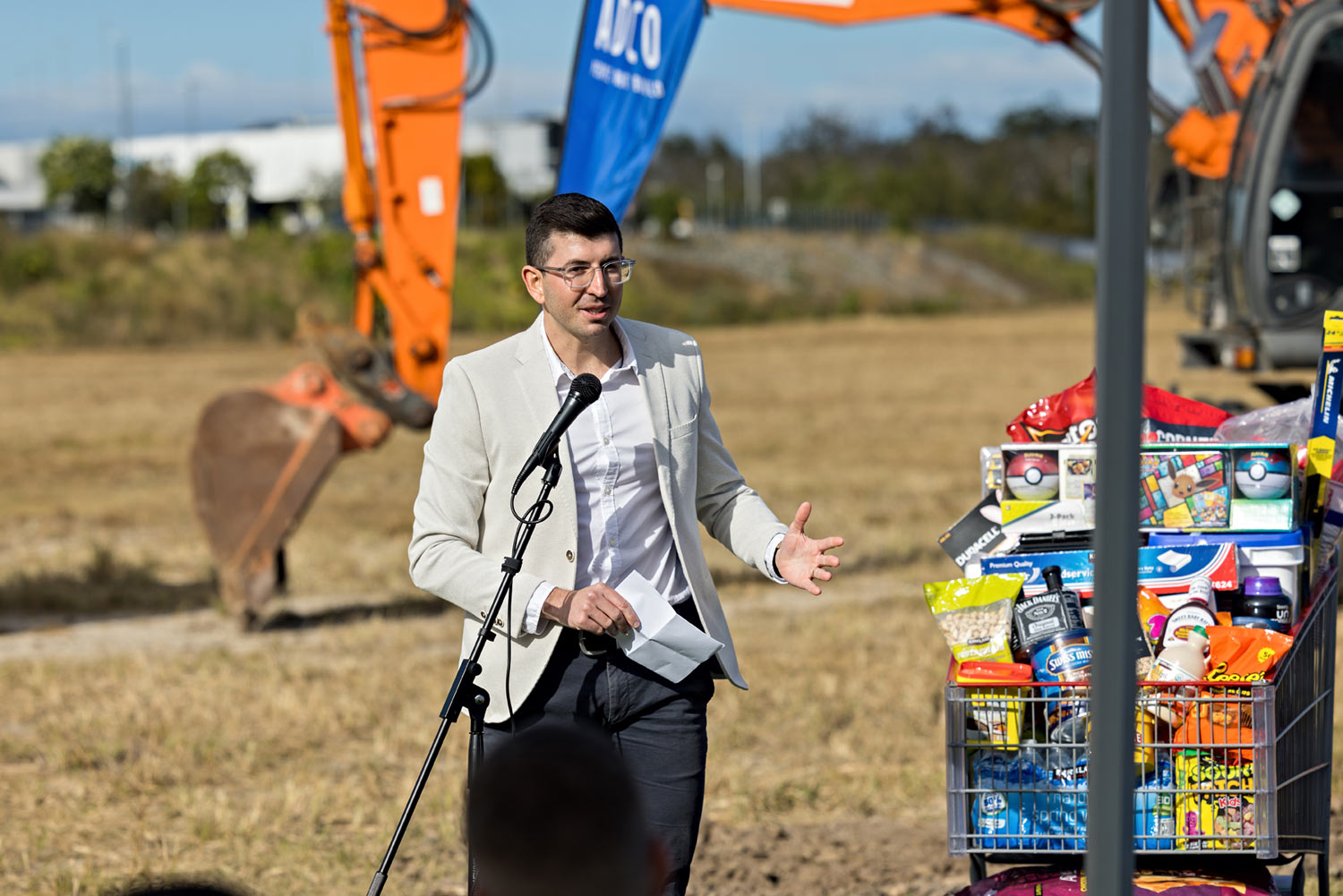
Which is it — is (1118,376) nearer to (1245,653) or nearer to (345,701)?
(1245,653)

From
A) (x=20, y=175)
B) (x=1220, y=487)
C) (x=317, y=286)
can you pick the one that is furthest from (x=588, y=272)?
(x=20, y=175)

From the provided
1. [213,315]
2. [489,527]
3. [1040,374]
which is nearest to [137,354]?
[213,315]

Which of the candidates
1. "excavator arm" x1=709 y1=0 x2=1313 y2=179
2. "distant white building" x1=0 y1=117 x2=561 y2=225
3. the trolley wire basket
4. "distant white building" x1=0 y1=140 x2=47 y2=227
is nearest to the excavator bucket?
"excavator arm" x1=709 y1=0 x2=1313 y2=179

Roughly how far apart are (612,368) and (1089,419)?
1274mm

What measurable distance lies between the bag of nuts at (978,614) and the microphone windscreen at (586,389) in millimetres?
909

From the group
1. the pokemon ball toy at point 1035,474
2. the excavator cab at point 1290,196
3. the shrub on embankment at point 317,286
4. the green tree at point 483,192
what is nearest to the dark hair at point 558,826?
the pokemon ball toy at point 1035,474

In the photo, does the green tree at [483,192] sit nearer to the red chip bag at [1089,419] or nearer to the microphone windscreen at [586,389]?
the red chip bag at [1089,419]

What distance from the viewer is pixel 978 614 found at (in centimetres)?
367

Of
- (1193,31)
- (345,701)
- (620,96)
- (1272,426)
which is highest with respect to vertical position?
(1193,31)

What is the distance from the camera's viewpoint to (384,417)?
31.5 ft

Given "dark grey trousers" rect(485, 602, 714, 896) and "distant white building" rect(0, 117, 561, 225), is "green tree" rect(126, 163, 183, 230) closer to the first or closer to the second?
"distant white building" rect(0, 117, 561, 225)

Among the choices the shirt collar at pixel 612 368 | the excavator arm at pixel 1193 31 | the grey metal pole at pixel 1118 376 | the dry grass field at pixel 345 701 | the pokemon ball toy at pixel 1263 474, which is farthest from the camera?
the excavator arm at pixel 1193 31

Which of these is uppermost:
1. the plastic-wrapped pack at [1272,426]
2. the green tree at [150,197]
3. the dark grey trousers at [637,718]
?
the green tree at [150,197]

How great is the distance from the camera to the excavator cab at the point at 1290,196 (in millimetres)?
10531
